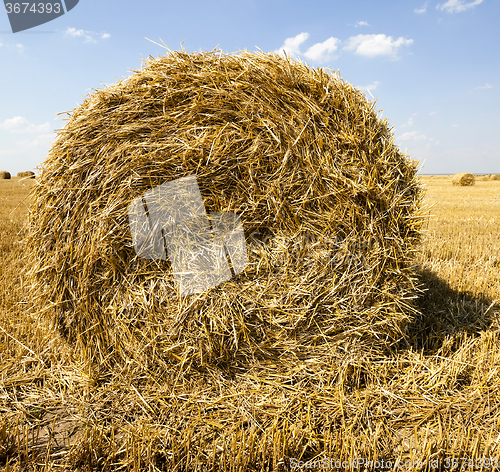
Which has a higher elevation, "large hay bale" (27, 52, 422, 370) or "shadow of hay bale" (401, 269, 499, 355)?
"large hay bale" (27, 52, 422, 370)

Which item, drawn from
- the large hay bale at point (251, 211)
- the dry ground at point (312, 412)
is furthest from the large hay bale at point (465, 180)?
the large hay bale at point (251, 211)

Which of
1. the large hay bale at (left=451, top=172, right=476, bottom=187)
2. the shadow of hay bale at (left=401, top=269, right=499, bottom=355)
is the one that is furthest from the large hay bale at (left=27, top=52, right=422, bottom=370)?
the large hay bale at (left=451, top=172, right=476, bottom=187)

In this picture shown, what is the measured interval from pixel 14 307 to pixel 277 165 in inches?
115

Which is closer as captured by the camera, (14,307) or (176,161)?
(176,161)

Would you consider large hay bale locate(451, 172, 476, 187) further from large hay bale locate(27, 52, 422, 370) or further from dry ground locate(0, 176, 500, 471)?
large hay bale locate(27, 52, 422, 370)

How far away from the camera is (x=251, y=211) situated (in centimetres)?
235

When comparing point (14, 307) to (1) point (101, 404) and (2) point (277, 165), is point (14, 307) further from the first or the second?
(2) point (277, 165)

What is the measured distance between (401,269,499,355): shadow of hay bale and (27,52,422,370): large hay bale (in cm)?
56

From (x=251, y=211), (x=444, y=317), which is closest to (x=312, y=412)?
(x=251, y=211)

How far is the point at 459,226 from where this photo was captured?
6320mm

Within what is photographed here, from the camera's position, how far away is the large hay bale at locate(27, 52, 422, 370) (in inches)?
91.4

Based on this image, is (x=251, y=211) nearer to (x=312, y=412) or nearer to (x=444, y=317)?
(x=312, y=412)

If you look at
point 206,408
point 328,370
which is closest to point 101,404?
Answer: point 206,408

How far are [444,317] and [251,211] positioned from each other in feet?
6.81
